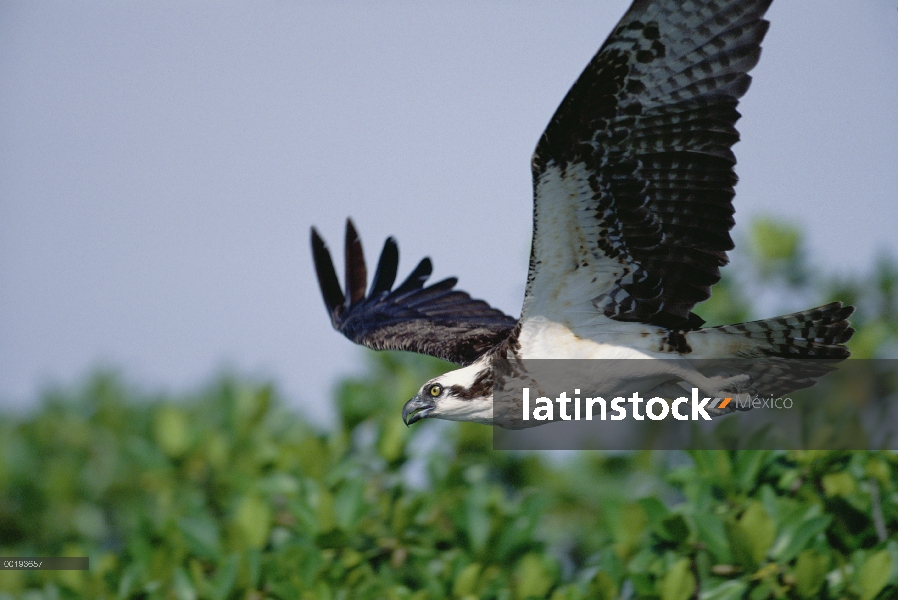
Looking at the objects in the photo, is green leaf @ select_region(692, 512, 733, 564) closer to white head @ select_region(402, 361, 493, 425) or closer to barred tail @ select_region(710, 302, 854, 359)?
barred tail @ select_region(710, 302, 854, 359)

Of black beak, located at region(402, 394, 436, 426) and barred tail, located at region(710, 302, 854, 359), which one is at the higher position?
barred tail, located at region(710, 302, 854, 359)

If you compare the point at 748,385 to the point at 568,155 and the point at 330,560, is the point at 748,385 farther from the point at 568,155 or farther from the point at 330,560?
the point at 330,560

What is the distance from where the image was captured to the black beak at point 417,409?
553cm

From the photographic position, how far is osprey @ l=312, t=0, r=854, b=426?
183 inches

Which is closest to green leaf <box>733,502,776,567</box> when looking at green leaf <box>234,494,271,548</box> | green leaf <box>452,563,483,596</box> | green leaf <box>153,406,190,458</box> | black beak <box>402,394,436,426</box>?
green leaf <box>452,563,483,596</box>

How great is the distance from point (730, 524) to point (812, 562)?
47 cm

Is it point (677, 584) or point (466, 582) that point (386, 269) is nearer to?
point (466, 582)

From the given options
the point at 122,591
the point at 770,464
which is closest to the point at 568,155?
the point at 770,464

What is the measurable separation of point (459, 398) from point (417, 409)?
285 millimetres

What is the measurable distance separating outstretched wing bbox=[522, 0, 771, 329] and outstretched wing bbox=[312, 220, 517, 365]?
86.4 inches

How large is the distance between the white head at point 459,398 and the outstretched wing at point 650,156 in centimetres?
64

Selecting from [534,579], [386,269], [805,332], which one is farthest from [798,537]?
[386,269]

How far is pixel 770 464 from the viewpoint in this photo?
18.4 ft

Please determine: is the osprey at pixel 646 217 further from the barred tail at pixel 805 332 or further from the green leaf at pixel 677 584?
the green leaf at pixel 677 584
